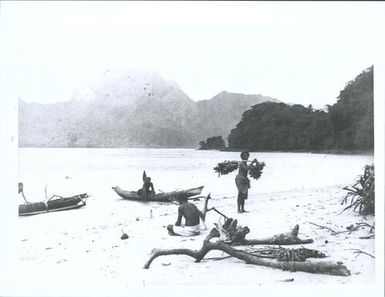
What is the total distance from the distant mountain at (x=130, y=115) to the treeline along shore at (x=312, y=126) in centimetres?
22

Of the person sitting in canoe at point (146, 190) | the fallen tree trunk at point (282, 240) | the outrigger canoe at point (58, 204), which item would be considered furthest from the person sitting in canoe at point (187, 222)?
the outrigger canoe at point (58, 204)

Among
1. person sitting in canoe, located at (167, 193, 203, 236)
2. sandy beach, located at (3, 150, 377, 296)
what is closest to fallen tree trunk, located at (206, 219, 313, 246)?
sandy beach, located at (3, 150, 377, 296)

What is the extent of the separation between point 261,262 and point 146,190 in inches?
119

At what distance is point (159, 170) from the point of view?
6992mm

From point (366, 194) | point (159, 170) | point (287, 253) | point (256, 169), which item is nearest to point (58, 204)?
point (159, 170)

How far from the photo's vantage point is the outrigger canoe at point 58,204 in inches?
256

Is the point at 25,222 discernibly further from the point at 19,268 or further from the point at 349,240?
the point at 349,240

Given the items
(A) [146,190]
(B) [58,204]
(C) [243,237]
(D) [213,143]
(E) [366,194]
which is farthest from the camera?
(B) [58,204]

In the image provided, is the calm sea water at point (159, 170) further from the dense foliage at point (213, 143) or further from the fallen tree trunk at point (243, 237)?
the fallen tree trunk at point (243, 237)

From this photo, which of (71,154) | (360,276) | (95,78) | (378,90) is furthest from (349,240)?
(71,154)

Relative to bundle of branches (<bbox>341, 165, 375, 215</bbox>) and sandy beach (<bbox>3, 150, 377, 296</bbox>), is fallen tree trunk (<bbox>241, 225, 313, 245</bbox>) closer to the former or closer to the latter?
sandy beach (<bbox>3, 150, 377, 296</bbox>)

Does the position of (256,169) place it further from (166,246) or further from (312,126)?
(166,246)

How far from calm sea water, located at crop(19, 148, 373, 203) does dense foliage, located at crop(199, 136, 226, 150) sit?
0.12 m

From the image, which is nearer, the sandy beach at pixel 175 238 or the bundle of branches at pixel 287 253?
the bundle of branches at pixel 287 253
